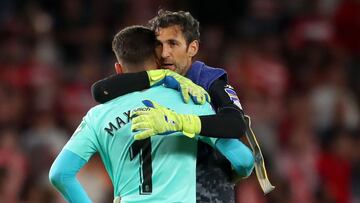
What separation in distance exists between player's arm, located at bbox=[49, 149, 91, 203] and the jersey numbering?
209 mm

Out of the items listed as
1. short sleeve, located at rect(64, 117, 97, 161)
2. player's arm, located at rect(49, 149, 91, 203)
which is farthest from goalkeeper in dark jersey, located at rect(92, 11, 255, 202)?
player's arm, located at rect(49, 149, 91, 203)

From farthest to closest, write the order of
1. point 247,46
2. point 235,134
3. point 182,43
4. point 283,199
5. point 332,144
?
point 247,46
point 332,144
point 283,199
point 182,43
point 235,134

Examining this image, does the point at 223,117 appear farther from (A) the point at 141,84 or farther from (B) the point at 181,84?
(A) the point at 141,84

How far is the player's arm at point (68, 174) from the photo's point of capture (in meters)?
3.79

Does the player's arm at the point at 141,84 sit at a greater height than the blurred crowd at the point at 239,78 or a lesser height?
greater

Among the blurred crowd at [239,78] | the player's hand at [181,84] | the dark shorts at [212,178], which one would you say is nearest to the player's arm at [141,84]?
the player's hand at [181,84]

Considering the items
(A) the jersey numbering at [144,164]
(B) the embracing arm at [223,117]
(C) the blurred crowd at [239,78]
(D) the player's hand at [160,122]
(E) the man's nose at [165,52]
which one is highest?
(E) the man's nose at [165,52]

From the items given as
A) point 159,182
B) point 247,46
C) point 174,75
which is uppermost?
point 174,75

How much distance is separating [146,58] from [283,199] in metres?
3.12

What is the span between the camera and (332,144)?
8.55 metres

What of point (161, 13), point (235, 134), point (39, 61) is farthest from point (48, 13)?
point (235, 134)

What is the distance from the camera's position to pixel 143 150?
378 centimetres

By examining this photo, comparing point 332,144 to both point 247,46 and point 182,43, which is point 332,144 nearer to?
point 247,46

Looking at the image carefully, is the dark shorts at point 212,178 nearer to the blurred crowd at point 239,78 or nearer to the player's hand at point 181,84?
the player's hand at point 181,84
